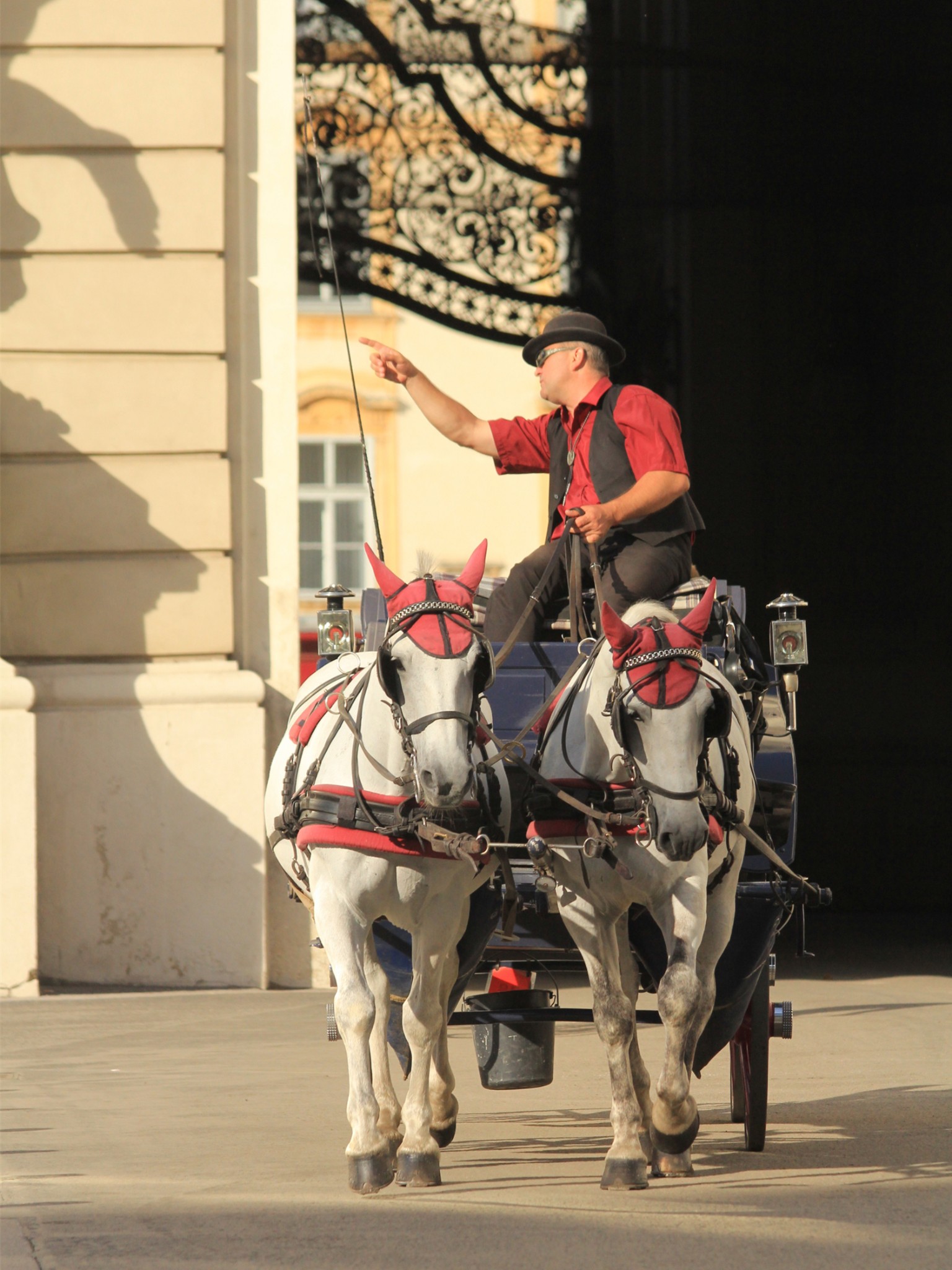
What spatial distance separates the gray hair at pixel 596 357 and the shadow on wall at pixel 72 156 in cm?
448

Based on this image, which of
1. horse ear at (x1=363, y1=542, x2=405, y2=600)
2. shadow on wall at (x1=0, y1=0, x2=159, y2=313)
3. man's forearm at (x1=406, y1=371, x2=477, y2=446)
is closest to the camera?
horse ear at (x1=363, y1=542, x2=405, y2=600)

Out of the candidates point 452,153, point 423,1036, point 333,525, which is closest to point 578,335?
point 423,1036

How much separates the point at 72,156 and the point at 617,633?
6.03m

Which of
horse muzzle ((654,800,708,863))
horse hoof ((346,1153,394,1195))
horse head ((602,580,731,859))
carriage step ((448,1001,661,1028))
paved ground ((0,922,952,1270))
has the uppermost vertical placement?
horse head ((602,580,731,859))

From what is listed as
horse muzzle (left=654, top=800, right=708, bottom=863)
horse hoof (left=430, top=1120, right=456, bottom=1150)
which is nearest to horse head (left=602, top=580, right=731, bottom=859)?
Answer: horse muzzle (left=654, top=800, right=708, bottom=863)

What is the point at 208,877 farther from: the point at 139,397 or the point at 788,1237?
the point at 788,1237

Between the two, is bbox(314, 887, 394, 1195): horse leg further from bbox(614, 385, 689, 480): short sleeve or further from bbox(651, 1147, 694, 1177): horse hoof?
bbox(614, 385, 689, 480): short sleeve

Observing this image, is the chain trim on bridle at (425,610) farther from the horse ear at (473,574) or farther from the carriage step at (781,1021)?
the carriage step at (781,1021)

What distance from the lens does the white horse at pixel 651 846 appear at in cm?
491

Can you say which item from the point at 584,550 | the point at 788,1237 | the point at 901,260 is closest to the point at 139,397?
the point at 584,550

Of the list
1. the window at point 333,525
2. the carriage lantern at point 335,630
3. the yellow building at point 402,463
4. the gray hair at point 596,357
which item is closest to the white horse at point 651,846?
the gray hair at point 596,357

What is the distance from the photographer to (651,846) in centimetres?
508

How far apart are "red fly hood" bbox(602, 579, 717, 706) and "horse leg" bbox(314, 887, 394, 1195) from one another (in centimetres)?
101

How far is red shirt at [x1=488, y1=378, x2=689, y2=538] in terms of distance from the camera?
5809mm
